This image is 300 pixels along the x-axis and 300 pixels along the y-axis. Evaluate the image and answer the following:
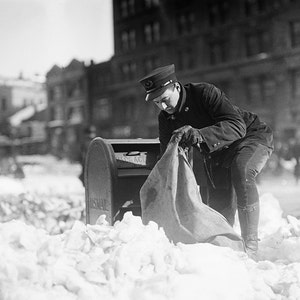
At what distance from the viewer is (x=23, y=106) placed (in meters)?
52.9

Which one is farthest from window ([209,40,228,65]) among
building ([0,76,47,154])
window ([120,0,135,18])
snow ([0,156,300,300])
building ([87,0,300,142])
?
snow ([0,156,300,300])

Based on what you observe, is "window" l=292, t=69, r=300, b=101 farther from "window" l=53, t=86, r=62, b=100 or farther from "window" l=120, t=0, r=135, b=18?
"window" l=53, t=86, r=62, b=100

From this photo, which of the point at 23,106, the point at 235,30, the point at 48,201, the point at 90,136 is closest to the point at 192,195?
the point at 48,201

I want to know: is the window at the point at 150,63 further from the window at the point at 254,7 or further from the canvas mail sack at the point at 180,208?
the canvas mail sack at the point at 180,208

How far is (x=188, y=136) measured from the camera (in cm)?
357

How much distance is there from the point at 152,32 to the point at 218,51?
6.23 m

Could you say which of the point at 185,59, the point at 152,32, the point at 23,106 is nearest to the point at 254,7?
the point at 185,59

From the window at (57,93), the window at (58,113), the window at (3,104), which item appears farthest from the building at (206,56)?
the window at (3,104)

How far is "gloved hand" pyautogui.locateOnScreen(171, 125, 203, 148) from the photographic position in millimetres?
3557

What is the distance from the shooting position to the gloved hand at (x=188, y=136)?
→ 11.7ft

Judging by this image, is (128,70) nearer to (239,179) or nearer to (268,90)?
(268,90)

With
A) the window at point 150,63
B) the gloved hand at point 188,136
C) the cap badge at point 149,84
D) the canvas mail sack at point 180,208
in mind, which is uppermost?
the window at point 150,63

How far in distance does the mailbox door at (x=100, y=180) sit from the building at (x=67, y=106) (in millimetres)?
35617

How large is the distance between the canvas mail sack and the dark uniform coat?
270mm
